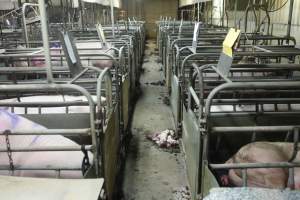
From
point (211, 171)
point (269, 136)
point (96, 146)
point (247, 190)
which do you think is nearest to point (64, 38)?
point (96, 146)

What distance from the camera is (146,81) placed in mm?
6949

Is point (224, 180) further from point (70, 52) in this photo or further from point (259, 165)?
point (70, 52)

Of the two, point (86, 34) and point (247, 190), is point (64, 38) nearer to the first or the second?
point (247, 190)

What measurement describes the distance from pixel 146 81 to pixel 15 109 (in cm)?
464

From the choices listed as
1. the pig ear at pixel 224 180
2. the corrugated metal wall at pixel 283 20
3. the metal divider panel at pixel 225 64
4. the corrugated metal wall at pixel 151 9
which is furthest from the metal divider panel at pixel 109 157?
the corrugated metal wall at pixel 151 9

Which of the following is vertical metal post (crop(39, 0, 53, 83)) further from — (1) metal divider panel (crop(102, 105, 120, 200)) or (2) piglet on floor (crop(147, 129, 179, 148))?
(2) piglet on floor (crop(147, 129, 179, 148))

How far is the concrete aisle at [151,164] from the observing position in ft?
8.98

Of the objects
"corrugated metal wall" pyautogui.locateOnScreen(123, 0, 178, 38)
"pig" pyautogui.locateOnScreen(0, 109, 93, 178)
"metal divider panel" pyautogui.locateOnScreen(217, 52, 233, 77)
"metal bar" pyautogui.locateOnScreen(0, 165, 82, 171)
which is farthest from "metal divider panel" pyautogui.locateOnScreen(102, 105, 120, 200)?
"corrugated metal wall" pyautogui.locateOnScreen(123, 0, 178, 38)

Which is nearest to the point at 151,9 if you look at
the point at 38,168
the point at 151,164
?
the point at 151,164

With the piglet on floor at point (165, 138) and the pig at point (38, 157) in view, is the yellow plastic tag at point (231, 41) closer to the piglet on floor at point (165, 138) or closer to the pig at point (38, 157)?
the pig at point (38, 157)

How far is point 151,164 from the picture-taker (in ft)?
10.6

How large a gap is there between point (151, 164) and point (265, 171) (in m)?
1.67

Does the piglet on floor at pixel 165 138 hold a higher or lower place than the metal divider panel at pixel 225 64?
lower

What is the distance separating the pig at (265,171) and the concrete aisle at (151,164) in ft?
3.23
